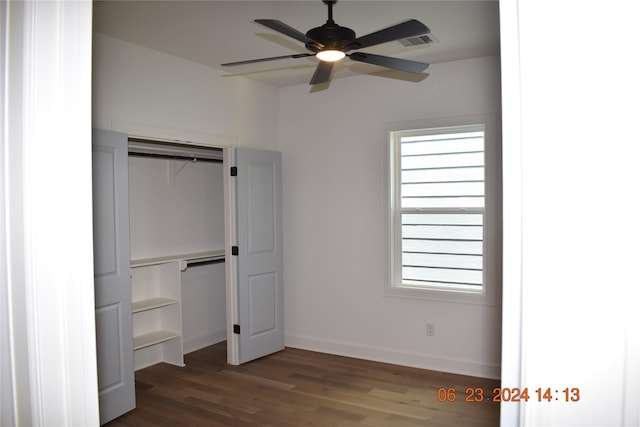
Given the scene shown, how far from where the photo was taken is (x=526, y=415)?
2.12ft

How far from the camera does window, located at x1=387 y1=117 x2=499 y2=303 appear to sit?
4215 millimetres

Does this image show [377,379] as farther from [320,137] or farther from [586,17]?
[586,17]

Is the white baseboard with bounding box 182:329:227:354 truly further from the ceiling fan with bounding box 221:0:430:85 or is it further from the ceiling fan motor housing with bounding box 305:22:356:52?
the ceiling fan motor housing with bounding box 305:22:356:52

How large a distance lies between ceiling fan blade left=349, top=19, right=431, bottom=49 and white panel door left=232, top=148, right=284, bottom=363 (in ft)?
7.64

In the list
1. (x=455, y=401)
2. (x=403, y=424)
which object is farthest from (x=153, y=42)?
(x=455, y=401)

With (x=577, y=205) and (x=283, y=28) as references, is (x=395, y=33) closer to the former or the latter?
(x=283, y=28)

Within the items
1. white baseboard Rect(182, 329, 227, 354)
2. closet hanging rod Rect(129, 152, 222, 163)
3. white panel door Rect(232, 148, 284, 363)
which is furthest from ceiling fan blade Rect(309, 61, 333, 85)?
white baseboard Rect(182, 329, 227, 354)

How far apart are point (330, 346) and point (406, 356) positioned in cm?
84

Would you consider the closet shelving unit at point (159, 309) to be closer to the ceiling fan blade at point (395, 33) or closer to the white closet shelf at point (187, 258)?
the white closet shelf at point (187, 258)

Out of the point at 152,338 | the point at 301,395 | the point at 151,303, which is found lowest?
the point at 301,395

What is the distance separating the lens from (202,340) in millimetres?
5121

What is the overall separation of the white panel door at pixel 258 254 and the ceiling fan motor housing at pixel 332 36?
7.25 feet

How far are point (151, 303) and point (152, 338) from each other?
327 millimetres

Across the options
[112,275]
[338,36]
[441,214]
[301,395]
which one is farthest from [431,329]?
[338,36]
